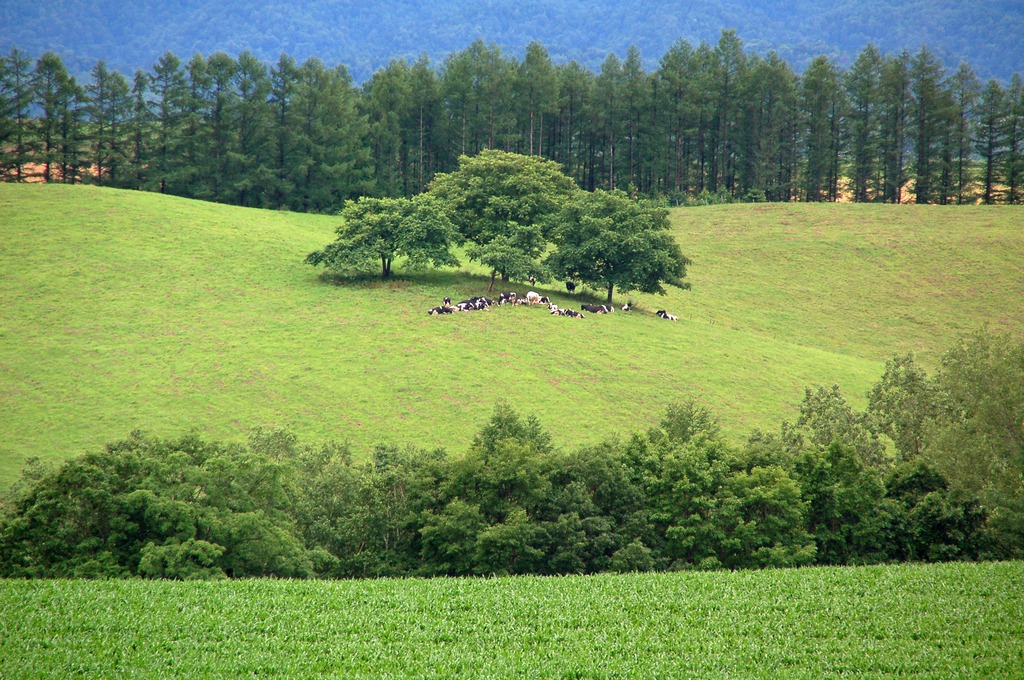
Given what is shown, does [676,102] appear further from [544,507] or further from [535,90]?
[544,507]

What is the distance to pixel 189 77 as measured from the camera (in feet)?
326

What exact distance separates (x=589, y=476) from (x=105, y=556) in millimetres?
15012

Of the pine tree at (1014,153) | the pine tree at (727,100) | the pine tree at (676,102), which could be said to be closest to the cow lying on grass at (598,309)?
the pine tree at (676,102)

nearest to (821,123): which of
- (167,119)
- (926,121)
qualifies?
(926,121)

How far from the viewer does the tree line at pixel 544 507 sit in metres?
25.7

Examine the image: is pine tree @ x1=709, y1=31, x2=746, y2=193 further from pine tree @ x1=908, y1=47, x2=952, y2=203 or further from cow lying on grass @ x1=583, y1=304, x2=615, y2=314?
cow lying on grass @ x1=583, y1=304, x2=615, y2=314

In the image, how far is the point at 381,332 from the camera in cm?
5812

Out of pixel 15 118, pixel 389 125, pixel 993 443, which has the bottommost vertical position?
pixel 993 443

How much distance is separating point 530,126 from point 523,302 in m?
55.0

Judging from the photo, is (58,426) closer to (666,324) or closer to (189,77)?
(666,324)

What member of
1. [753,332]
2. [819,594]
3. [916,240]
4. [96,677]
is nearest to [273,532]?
[96,677]

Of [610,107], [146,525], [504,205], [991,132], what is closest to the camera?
[146,525]

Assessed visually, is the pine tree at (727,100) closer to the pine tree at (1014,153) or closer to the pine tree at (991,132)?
the pine tree at (991,132)

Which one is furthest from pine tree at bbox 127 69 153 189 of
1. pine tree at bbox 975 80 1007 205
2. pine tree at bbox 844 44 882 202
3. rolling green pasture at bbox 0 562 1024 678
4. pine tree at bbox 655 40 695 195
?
pine tree at bbox 975 80 1007 205
